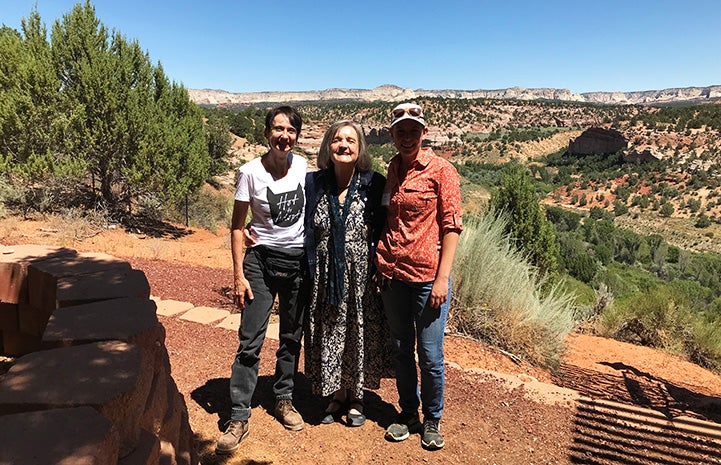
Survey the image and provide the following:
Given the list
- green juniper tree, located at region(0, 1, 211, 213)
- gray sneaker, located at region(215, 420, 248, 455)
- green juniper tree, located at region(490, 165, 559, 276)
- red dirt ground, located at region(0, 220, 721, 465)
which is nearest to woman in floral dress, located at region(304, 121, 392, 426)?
red dirt ground, located at region(0, 220, 721, 465)

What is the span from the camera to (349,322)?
101 inches

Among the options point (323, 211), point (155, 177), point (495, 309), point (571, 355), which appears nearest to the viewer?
point (323, 211)

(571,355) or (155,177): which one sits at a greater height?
(155,177)

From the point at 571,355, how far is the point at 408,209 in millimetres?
3916

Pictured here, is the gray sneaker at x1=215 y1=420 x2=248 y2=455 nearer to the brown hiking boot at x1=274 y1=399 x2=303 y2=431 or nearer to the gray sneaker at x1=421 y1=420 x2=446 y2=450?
the brown hiking boot at x1=274 y1=399 x2=303 y2=431

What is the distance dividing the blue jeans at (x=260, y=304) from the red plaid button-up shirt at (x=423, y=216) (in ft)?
1.86

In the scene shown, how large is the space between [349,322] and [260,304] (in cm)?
52

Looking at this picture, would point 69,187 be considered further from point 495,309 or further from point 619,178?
point 619,178

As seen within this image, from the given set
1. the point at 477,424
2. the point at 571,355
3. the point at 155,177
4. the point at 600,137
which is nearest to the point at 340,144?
the point at 477,424

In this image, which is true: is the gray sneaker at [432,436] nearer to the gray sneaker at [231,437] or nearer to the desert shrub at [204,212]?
the gray sneaker at [231,437]

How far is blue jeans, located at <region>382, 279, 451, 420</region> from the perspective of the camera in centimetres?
234

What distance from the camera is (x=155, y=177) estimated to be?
11.7 meters

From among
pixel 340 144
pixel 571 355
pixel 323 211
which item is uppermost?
A: pixel 340 144

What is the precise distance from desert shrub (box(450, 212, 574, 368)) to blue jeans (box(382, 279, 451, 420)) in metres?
2.14
